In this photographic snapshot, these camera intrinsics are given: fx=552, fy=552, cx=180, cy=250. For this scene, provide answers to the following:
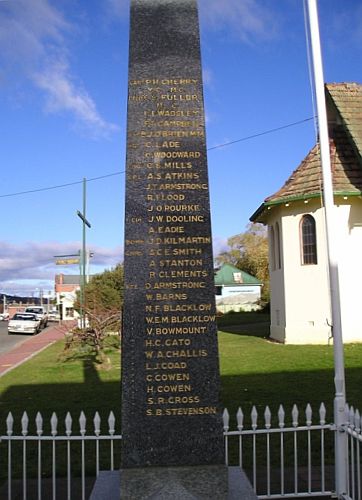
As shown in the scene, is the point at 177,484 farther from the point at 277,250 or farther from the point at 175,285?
the point at 277,250

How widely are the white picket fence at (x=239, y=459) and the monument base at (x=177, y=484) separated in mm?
688

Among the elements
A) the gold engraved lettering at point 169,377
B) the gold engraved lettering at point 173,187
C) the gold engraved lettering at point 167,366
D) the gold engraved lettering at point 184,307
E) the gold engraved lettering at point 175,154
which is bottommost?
the gold engraved lettering at point 169,377

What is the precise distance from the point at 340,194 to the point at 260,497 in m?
15.2

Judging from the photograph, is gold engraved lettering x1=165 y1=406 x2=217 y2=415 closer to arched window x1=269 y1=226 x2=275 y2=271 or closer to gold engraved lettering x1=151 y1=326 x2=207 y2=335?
gold engraved lettering x1=151 y1=326 x2=207 y2=335

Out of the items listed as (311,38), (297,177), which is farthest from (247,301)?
(311,38)

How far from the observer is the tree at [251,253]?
5831 centimetres

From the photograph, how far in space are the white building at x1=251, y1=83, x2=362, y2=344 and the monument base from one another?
52.5ft

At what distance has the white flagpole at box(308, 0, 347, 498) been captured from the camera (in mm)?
5594

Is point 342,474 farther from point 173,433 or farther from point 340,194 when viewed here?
point 340,194

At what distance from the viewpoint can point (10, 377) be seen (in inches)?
596

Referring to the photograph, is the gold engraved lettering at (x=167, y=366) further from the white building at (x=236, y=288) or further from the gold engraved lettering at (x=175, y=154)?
the white building at (x=236, y=288)

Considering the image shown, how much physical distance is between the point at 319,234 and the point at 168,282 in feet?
55.4

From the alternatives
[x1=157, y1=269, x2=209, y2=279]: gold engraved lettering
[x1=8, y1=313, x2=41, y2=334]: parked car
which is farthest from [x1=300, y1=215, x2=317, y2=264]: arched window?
[x1=8, y1=313, x2=41, y2=334]: parked car

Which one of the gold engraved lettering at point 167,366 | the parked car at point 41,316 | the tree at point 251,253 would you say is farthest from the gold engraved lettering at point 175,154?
the tree at point 251,253
